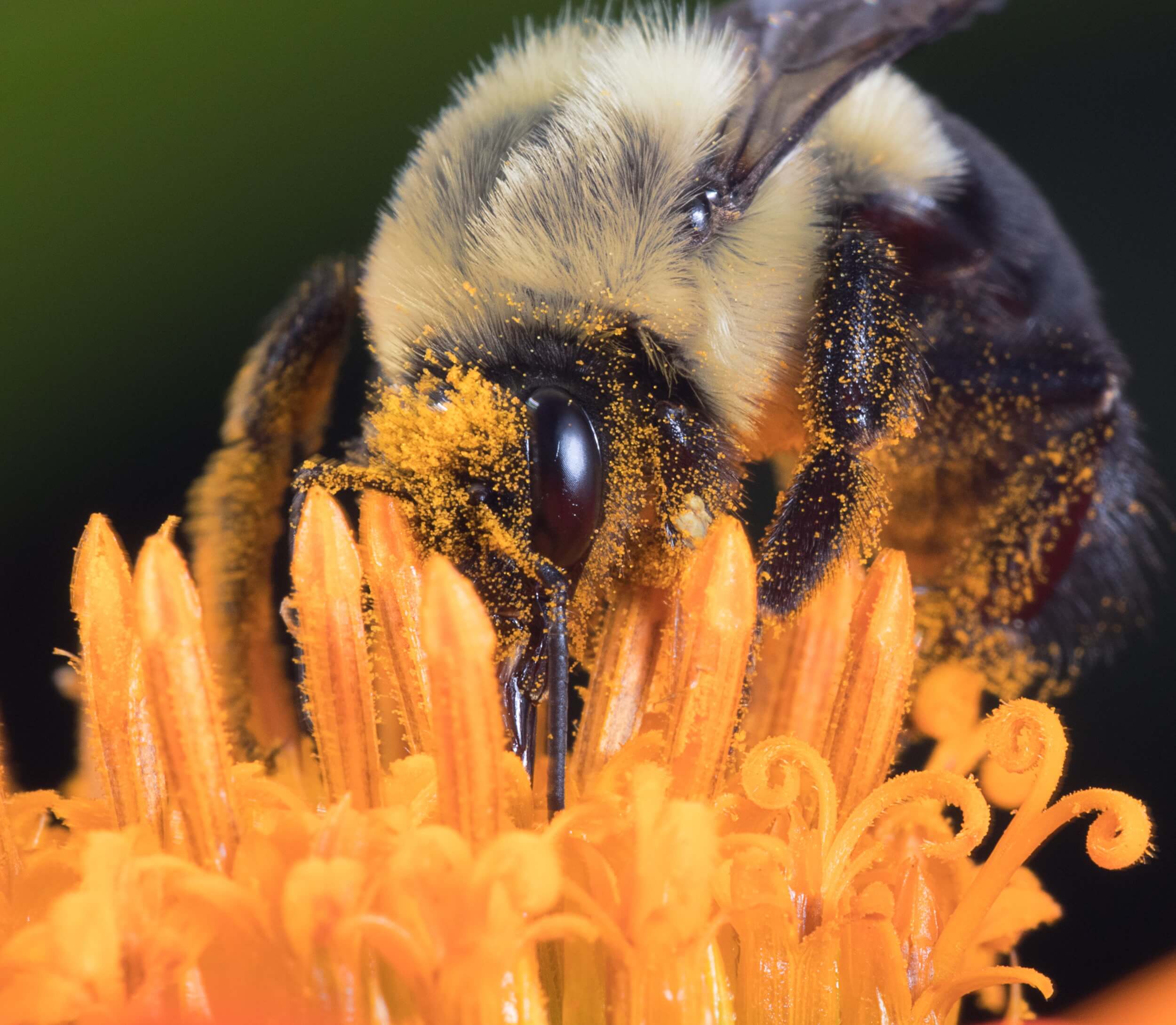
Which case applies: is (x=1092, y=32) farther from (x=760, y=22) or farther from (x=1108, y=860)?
(x=1108, y=860)

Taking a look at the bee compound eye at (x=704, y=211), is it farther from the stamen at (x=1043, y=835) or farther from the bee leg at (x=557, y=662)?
the stamen at (x=1043, y=835)

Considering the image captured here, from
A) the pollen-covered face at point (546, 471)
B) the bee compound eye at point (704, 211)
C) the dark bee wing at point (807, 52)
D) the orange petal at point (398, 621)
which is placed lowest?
the orange petal at point (398, 621)

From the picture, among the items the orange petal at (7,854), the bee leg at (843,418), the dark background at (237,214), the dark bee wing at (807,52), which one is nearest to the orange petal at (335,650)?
the orange petal at (7,854)

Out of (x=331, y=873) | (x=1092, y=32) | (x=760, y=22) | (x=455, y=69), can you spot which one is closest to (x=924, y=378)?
(x=760, y=22)

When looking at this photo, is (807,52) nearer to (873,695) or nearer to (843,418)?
(843,418)

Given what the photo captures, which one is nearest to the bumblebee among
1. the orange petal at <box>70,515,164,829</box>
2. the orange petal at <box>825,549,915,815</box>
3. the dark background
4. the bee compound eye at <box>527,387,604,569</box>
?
the bee compound eye at <box>527,387,604,569</box>

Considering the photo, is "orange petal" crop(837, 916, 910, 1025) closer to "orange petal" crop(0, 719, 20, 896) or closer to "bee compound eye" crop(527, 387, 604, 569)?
"bee compound eye" crop(527, 387, 604, 569)
